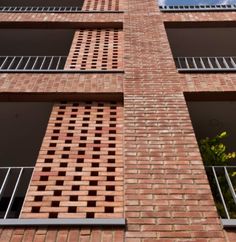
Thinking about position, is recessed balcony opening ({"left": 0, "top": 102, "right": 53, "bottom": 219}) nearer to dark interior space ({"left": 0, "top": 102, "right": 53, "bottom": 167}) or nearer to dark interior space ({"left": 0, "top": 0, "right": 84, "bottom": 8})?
dark interior space ({"left": 0, "top": 102, "right": 53, "bottom": 167})

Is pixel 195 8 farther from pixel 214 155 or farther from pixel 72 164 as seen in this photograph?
pixel 72 164

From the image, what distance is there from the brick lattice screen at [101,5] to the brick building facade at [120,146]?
2.18 meters

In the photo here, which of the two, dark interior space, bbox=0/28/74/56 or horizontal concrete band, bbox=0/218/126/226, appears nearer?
horizontal concrete band, bbox=0/218/126/226

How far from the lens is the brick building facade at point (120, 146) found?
4.48m

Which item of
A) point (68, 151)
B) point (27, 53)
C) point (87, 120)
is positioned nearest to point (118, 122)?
point (87, 120)

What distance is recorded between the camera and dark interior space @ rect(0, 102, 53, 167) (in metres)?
7.59

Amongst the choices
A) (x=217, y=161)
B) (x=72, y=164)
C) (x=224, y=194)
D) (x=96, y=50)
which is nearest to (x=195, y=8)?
(x=96, y=50)

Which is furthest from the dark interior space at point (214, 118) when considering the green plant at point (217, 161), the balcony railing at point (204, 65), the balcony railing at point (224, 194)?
the balcony railing at point (224, 194)

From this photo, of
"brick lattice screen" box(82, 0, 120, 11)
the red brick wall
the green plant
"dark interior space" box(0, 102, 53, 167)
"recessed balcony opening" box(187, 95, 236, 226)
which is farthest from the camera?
"brick lattice screen" box(82, 0, 120, 11)

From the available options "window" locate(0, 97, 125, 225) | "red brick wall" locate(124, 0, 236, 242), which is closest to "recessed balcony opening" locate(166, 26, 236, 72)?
"red brick wall" locate(124, 0, 236, 242)

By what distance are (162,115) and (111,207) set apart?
2.12m

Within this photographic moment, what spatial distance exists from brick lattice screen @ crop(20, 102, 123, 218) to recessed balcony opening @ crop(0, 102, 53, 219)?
38.2 inches

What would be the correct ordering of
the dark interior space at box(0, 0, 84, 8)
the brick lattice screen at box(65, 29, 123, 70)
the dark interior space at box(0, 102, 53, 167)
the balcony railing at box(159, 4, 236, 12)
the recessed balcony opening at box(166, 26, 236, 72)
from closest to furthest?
1. the dark interior space at box(0, 102, 53, 167)
2. the brick lattice screen at box(65, 29, 123, 70)
3. the recessed balcony opening at box(166, 26, 236, 72)
4. the balcony railing at box(159, 4, 236, 12)
5. the dark interior space at box(0, 0, 84, 8)

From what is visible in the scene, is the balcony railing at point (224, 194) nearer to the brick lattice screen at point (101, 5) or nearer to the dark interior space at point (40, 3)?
the brick lattice screen at point (101, 5)
